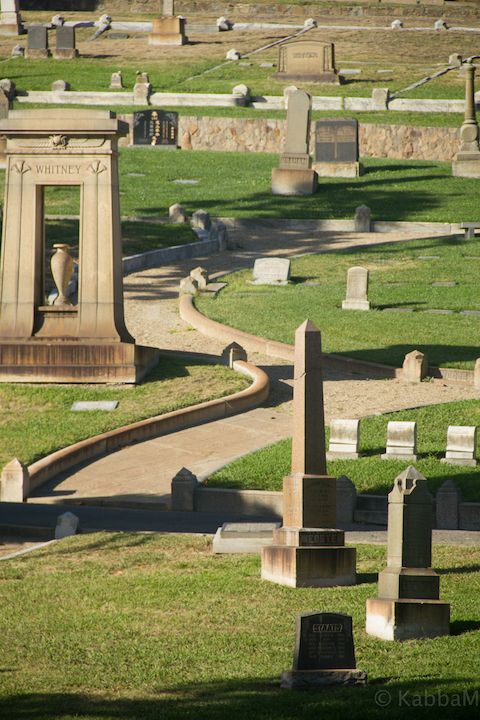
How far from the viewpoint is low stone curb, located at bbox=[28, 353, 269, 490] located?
20.2 meters

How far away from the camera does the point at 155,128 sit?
51.0m

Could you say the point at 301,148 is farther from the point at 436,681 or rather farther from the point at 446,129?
the point at 436,681

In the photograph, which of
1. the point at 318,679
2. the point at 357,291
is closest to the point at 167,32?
the point at 357,291

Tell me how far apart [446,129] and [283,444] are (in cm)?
3119

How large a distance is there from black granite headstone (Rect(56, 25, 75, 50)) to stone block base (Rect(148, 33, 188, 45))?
16.0ft

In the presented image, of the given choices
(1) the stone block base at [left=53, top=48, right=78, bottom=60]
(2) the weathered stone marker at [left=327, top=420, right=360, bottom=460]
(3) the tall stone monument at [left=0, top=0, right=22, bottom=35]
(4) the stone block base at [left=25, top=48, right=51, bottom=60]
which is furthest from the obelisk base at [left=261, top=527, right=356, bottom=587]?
(3) the tall stone monument at [left=0, top=0, right=22, bottom=35]

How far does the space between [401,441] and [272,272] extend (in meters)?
13.7

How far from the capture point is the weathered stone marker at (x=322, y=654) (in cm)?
1048

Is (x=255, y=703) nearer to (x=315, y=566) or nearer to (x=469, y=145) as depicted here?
(x=315, y=566)

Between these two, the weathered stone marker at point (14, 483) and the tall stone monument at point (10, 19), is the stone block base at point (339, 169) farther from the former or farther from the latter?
the tall stone monument at point (10, 19)

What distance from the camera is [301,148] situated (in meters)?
44.0

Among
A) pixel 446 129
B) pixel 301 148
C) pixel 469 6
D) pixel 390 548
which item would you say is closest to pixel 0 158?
pixel 301 148

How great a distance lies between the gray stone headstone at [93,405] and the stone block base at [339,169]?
23.7 meters

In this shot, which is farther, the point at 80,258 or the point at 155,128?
the point at 155,128
